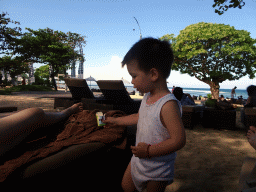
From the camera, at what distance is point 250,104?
6105 mm

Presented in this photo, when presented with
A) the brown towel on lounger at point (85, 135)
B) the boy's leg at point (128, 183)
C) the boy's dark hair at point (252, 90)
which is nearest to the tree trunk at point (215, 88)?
the boy's dark hair at point (252, 90)

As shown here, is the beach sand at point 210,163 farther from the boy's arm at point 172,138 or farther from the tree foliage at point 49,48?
the tree foliage at point 49,48

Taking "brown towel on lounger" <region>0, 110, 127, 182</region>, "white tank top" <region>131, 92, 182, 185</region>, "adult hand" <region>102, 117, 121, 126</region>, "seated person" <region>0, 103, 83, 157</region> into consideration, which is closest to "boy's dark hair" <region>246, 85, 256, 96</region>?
"brown towel on lounger" <region>0, 110, 127, 182</region>

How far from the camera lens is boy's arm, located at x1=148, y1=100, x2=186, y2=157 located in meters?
0.96

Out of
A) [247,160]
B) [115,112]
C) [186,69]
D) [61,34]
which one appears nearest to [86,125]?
[115,112]

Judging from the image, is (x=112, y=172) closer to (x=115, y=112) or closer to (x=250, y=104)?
(x=115, y=112)

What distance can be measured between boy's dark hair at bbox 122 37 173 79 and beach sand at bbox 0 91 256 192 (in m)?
1.96

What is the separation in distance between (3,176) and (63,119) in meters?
1.08

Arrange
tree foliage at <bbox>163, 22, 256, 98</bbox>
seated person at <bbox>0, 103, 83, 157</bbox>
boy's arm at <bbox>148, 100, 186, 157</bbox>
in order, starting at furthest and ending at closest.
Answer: tree foliage at <bbox>163, 22, 256, 98</bbox>
seated person at <bbox>0, 103, 83, 157</bbox>
boy's arm at <bbox>148, 100, 186, 157</bbox>

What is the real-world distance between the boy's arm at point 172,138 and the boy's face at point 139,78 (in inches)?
8.1

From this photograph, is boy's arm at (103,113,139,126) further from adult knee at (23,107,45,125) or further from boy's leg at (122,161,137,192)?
adult knee at (23,107,45,125)

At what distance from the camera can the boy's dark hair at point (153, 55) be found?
107 cm

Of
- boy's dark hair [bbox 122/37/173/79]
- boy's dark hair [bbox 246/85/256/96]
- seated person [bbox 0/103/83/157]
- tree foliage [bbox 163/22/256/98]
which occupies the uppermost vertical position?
tree foliage [bbox 163/22/256/98]

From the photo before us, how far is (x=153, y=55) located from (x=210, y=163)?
300cm
